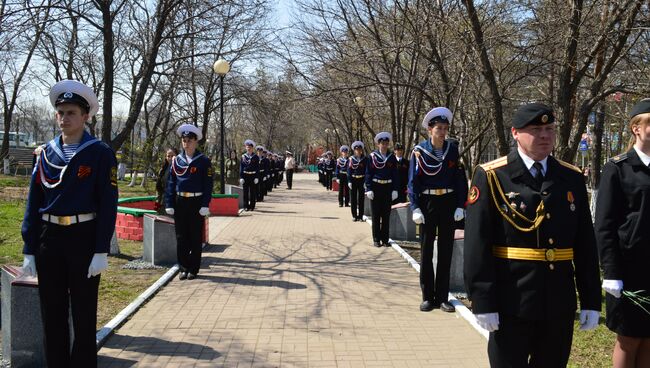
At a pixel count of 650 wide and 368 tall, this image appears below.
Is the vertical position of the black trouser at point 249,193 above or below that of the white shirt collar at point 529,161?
below

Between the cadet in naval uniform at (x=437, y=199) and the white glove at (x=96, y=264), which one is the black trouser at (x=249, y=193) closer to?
the cadet in naval uniform at (x=437, y=199)

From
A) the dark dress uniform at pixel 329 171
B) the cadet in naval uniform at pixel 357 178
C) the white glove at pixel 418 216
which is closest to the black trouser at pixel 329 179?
the dark dress uniform at pixel 329 171

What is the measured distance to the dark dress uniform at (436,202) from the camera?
6516 mm

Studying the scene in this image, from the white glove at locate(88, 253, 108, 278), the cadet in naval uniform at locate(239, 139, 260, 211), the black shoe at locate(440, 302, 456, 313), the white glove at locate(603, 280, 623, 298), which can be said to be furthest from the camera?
the cadet in naval uniform at locate(239, 139, 260, 211)

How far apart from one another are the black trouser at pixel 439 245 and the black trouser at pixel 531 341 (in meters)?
3.26

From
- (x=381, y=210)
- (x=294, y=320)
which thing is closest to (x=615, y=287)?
(x=294, y=320)

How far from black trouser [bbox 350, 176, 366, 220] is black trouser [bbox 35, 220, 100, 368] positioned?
11.6 meters

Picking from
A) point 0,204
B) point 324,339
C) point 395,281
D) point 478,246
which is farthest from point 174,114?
point 478,246

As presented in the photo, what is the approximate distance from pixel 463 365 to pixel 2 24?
24.4 ft

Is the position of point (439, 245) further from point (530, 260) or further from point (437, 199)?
point (530, 260)

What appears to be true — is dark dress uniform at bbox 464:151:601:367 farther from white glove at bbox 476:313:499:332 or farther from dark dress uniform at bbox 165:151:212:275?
dark dress uniform at bbox 165:151:212:275

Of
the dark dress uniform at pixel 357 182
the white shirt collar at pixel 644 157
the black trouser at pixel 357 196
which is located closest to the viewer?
the white shirt collar at pixel 644 157

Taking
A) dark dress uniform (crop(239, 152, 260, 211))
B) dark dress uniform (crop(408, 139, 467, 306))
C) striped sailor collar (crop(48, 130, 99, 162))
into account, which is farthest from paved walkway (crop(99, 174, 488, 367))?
dark dress uniform (crop(239, 152, 260, 211))

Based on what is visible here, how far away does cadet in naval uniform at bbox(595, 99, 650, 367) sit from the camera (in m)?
3.63
